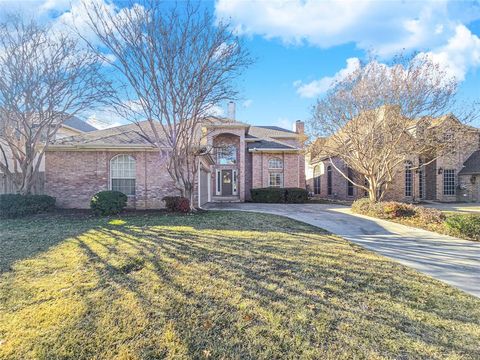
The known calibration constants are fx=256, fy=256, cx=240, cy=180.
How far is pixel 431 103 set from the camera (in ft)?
37.6

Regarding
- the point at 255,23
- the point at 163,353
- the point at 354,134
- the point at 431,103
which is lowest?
the point at 163,353

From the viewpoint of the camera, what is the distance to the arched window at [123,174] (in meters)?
13.2

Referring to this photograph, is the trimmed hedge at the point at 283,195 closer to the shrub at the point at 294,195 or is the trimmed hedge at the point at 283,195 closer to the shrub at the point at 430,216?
the shrub at the point at 294,195

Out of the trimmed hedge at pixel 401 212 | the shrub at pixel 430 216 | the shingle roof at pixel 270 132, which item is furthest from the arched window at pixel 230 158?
the shrub at pixel 430 216

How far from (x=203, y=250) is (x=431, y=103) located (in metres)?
12.1

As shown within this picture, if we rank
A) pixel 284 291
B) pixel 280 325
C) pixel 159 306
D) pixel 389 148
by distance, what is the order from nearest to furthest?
pixel 280 325 → pixel 159 306 → pixel 284 291 → pixel 389 148

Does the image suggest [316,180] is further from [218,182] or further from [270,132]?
[218,182]

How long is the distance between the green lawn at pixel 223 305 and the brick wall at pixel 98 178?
6959mm

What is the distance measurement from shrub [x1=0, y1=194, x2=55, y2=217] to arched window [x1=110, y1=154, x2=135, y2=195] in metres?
3.13

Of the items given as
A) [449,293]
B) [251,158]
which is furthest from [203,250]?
[251,158]

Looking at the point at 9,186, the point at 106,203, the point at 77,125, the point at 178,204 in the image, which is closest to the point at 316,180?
the point at 178,204

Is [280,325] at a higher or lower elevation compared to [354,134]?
lower

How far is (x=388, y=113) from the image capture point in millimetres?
11625

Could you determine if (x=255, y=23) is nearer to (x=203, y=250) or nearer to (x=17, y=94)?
(x=203, y=250)
